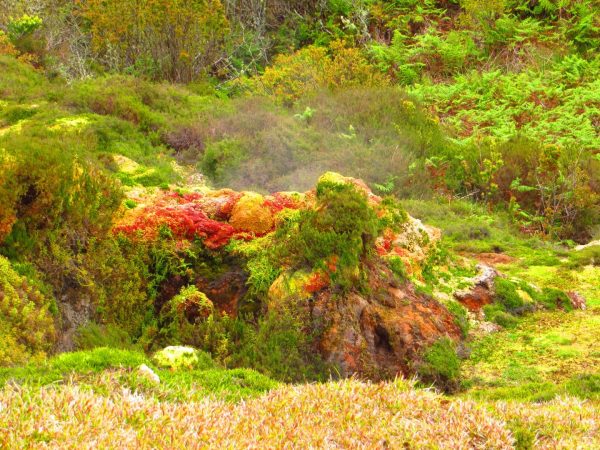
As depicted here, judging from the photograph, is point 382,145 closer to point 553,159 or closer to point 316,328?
point 553,159

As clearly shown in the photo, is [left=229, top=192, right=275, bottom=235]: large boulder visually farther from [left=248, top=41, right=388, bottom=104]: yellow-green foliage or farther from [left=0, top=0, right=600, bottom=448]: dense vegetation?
[left=248, top=41, right=388, bottom=104]: yellow-green foliage

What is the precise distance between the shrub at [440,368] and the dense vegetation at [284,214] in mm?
21

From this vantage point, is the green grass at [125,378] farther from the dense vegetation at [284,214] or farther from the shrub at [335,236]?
the shrub at [335,236]

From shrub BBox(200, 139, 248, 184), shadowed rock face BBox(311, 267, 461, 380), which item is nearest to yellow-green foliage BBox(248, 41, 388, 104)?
shrub BBox(200, 139, 248, 184)

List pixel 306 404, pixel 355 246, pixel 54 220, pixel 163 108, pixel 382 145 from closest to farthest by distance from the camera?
pixel 306 404 < pixel 54 220 < pixel 355 246 < pixel 382 145 < pixel 163 108

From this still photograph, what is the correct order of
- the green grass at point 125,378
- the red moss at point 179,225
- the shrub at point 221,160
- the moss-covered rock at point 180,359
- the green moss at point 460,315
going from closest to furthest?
the green grass at point 125,378
the moss-covered rock at point 180,359
the red moss at point 179,225
the green moss at point 460,315
the shrub at point 221,160

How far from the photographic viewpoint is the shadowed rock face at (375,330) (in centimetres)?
705

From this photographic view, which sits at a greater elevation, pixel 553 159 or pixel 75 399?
pixel 75 399

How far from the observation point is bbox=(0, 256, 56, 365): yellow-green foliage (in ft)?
18.1

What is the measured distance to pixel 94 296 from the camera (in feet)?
23.4

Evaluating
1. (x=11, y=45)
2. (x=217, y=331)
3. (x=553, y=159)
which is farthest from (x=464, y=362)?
(x=11, y=45)

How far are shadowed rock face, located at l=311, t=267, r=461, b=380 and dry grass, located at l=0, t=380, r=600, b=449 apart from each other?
9.38 feet

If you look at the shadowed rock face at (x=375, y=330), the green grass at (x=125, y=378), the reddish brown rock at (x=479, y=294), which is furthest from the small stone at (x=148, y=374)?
Answer: the reddish brown rock at (x=479, y=294)

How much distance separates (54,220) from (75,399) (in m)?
4.00
